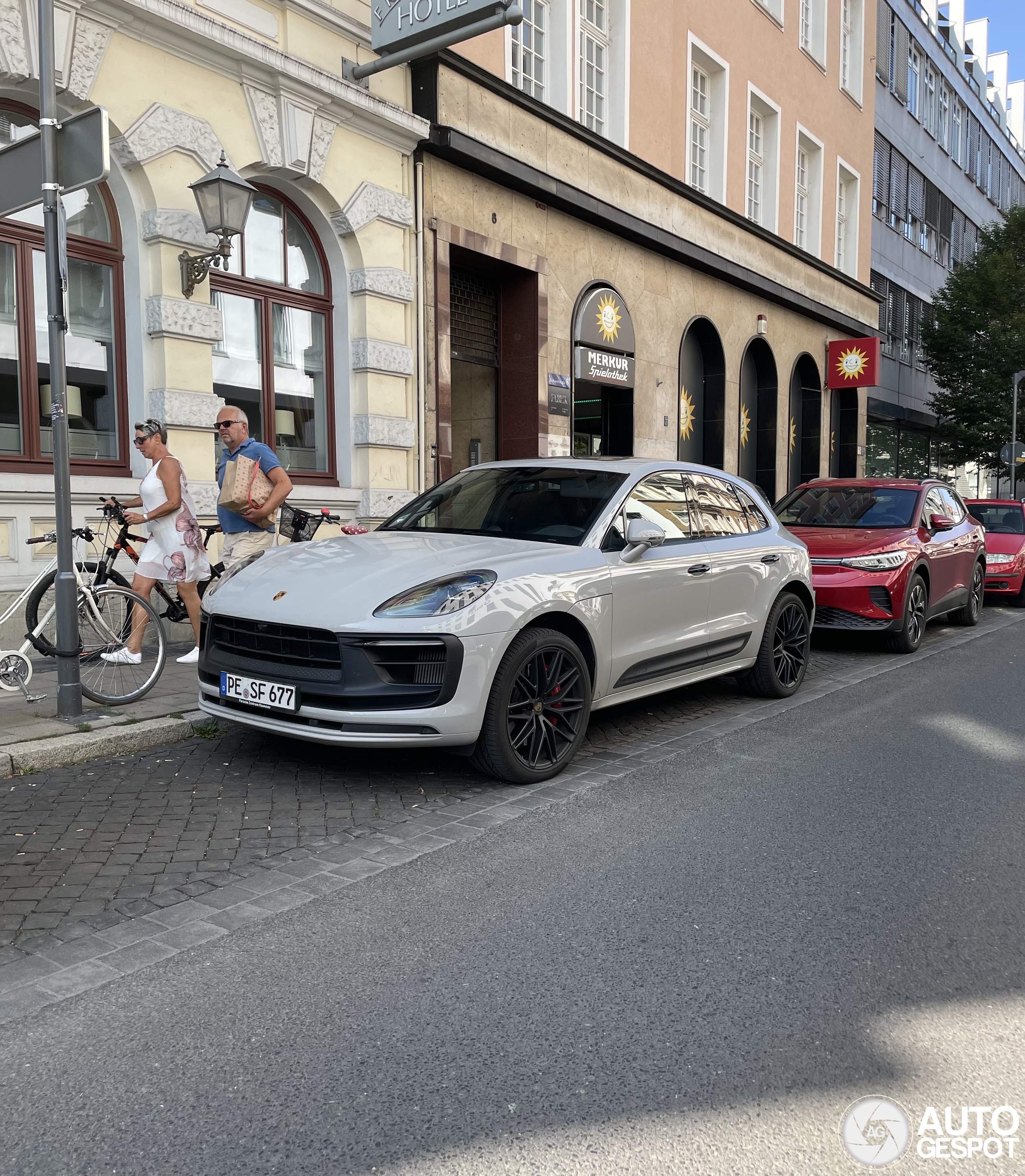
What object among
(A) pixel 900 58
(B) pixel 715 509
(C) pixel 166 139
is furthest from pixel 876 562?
(A) pixel 900 58

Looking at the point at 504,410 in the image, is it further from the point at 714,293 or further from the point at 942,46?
the point at 942,46

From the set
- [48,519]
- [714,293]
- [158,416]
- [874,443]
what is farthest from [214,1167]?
[874,443]

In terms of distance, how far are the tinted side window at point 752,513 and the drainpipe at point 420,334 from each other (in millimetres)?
5315

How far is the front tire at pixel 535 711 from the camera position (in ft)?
16.2

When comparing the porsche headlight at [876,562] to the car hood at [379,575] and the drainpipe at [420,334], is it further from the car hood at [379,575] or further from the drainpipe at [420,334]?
the drainpipe at [420,334]

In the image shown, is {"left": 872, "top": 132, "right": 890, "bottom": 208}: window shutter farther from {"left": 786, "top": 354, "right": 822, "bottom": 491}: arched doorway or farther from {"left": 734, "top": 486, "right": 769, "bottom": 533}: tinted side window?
{"left": 734, "top": 486, "right": 769, "bottom": 533}: tinted side window

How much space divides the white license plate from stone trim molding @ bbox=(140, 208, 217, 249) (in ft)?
18.0

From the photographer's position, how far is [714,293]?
62.8 feet

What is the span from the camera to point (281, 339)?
10953 millimetres

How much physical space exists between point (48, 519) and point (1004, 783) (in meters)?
7.13

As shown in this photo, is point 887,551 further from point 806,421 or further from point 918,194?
point 918,194

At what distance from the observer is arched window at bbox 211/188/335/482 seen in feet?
34.2

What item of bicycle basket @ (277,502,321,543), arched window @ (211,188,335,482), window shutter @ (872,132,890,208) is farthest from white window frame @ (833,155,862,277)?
bicycle basket @ (277,502,321,543)

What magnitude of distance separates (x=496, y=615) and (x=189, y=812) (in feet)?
5.31
